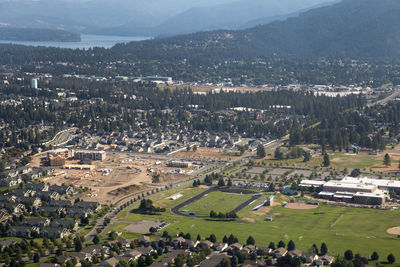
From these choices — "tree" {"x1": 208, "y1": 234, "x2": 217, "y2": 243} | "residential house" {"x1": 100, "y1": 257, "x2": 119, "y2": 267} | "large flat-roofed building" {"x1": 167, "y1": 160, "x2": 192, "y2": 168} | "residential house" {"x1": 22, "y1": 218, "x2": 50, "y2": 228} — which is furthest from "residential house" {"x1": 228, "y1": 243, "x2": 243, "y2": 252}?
"large flat-roofed building" {"x1": 167, "y1": 160, "x2": 192, "y2": 168}

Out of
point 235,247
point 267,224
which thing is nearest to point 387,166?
point 267,224

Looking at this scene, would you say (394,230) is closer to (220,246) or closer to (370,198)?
(370,198)

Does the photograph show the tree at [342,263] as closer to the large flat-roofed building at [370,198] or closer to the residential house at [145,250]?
the residential house at [145,250]

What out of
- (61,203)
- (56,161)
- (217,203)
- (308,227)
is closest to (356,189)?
(308,227)

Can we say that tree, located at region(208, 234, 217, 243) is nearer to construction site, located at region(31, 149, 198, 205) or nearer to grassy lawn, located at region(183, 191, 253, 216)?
grassy lawn, located at region(183, 191, 253, 216)

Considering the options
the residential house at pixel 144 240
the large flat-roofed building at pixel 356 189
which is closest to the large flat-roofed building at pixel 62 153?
the large flat-roofed building at pixel 356 189

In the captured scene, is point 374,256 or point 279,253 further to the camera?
point 279,253
